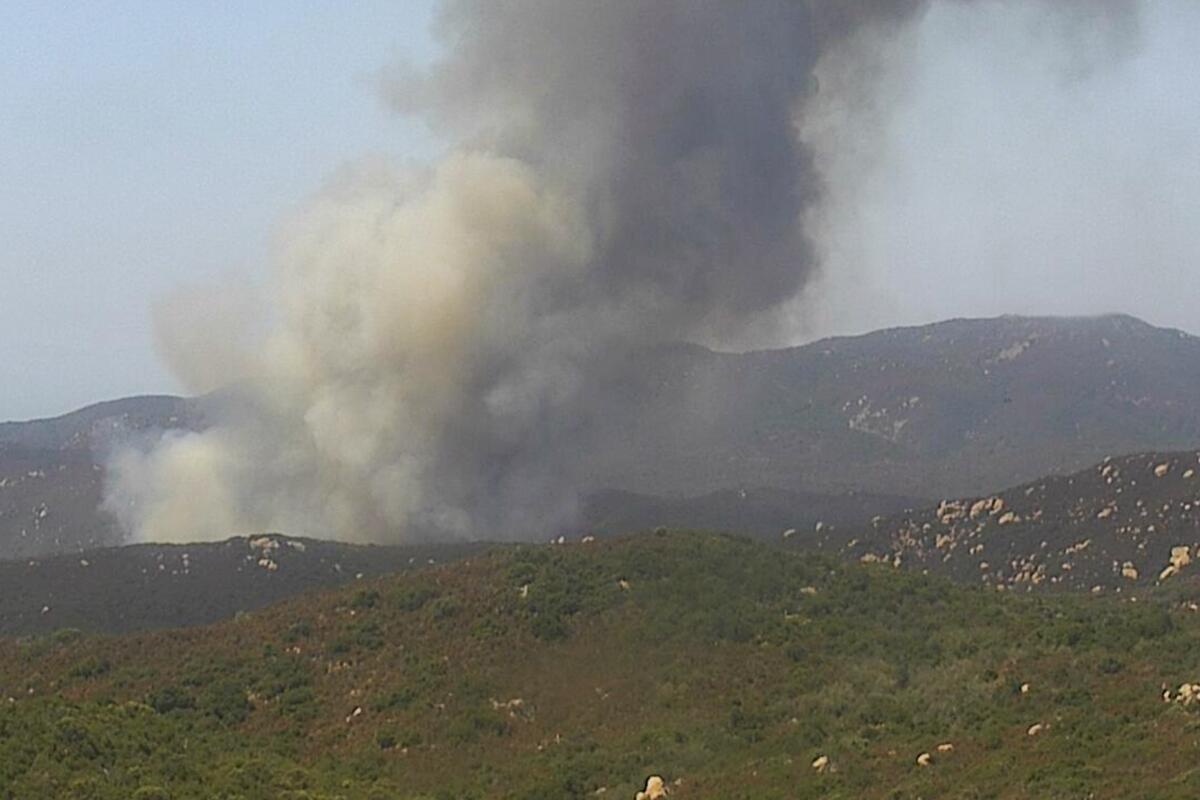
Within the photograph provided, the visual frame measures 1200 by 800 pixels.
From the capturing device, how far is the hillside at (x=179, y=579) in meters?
91.4

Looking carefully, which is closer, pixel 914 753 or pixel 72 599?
pixel 914 753

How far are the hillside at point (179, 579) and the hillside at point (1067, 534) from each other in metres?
36.5

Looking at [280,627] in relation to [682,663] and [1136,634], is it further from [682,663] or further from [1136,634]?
[1136,634]

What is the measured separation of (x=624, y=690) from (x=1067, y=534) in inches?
2594

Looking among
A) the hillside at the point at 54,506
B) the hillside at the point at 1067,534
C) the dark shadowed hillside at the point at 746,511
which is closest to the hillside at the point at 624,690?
the hillside at the point at 1067,534

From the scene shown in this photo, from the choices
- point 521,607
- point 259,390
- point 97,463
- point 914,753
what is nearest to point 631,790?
point 914,753

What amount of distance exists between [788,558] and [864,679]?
18.2m

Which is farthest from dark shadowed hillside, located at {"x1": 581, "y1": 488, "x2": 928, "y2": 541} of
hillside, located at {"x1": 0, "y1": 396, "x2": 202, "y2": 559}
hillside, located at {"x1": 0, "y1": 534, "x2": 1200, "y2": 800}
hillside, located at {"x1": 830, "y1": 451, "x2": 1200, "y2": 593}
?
hillside, located at {"x1": 0, "y1": 534, "x2": 1200, "y2": 800}

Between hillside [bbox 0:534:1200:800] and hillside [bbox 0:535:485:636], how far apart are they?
2796 centimetres

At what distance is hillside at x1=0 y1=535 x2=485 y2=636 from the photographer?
9144 cm

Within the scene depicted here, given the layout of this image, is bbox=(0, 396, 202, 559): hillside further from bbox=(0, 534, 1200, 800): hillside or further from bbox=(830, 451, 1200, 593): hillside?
bbox=(0, 534, 1200, 800): hillside

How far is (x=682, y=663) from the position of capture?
47062 millimetres

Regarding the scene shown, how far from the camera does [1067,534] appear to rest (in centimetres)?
10150

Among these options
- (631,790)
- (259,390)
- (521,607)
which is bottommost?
(631,790)
